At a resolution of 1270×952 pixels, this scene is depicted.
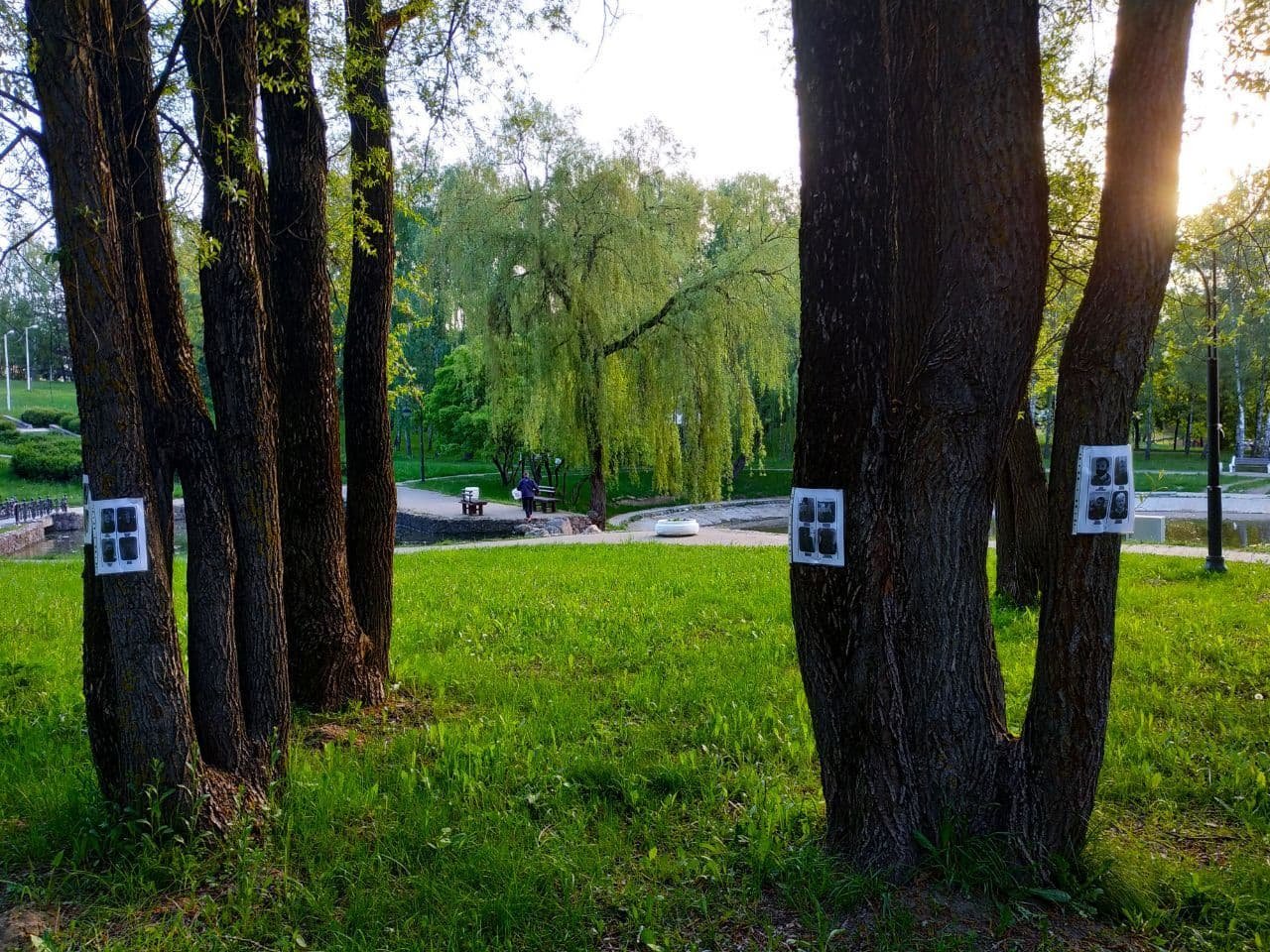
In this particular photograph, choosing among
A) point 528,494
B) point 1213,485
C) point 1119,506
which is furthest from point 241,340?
point 528,494

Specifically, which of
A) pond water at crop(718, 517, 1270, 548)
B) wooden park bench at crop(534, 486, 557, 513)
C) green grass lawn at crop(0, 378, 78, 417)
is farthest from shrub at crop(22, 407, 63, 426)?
pond water at crop(718, 517, 1270, 548)

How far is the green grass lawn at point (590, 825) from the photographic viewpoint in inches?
101

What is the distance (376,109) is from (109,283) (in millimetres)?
2292

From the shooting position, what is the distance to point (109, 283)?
291cm

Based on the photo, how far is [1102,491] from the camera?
8.60 feet

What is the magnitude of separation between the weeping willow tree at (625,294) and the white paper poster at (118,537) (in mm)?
15970

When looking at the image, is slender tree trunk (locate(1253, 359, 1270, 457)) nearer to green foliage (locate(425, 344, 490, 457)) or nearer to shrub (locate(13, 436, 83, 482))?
green foliage (locate(425, 344, 490, 457))

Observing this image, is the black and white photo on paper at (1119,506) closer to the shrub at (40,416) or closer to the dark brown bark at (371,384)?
the dark brown bark at (371,384)

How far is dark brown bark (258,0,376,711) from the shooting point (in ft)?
14.2

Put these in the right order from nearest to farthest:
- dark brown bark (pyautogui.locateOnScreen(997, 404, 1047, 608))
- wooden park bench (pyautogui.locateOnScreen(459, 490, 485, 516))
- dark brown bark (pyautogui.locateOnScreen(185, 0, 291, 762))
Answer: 1. dark brown bark (pyautogui.locateOnScreen(185, 0, 291, 762))
2. dark brown bark (pyautogui.locateOnScreen(997, 404, 1047, 608))
3. wooden park bench (pyautogui.locateOnScreen(459, 490, 485, 516))

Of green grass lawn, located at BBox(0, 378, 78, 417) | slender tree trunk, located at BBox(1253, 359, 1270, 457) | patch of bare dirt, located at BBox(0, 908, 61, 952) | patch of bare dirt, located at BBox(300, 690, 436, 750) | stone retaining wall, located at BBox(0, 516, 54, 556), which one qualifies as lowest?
stone retaining wall, located at BBox(0, 516, 54, 556)

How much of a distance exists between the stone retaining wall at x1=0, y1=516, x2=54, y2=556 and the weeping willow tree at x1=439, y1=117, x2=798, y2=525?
1254 cm

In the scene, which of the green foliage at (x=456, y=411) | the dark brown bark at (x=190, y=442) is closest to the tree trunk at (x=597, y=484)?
the green foliage at (x=456, y=411)

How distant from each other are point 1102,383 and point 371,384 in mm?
3817
